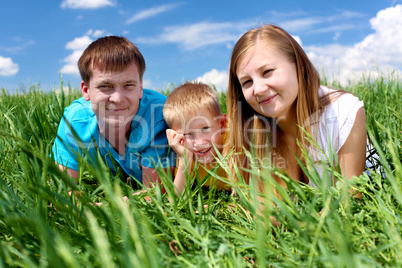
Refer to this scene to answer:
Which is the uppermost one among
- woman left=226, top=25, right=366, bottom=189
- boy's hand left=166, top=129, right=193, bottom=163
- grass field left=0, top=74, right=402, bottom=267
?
woman left=226, top=25, right=366, bottom=189

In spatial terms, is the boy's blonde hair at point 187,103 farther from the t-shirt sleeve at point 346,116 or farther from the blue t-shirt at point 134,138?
the t-shirt sleeve at point 346,116

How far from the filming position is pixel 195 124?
2.49 m

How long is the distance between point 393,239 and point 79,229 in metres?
1.01

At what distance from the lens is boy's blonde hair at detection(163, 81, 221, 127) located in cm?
253

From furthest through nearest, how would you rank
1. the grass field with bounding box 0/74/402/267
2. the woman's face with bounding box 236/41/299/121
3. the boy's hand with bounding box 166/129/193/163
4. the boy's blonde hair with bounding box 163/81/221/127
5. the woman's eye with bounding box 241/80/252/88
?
the boy's blonde hair with bounding box 163/81/221/127 < the boy's hand with bounding box 166/129/193/163 < the woman's eye with bounding box 241/80/252/88 < the woman's face with bounding box 236/41/299/121 < the grass field with bounding box 0/74/402/267

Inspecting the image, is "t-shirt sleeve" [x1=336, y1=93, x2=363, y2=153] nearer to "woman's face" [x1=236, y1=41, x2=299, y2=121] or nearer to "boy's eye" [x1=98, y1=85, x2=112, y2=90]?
"woman's face" [x1=236, y1=41, x2=299, y2=121]

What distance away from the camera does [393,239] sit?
0.99 m

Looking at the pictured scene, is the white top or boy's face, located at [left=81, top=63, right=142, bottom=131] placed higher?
boy's face, located at [left=81, top=63, right=142, bottom=131]

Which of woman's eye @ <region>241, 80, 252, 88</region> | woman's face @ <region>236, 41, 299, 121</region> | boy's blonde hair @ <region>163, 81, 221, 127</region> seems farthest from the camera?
boy's blonde hair @ <region>163, 81, 221, 127</region>

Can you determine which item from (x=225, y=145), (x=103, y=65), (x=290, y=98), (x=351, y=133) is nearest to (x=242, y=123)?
(x=225, y=145)

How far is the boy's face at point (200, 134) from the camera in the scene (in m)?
2.45

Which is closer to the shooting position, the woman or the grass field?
the grass field

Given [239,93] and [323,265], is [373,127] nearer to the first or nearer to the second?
[239,93]

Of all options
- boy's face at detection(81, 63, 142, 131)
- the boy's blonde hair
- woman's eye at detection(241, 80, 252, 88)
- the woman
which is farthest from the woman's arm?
boy's face at detection(81, 63, 142, 131)
